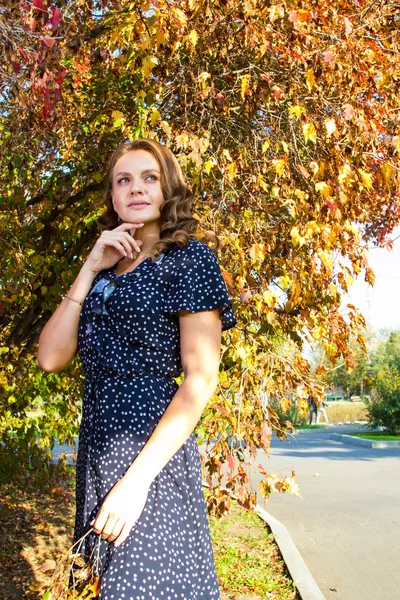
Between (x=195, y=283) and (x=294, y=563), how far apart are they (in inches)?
171

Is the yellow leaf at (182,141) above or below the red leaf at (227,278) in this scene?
above

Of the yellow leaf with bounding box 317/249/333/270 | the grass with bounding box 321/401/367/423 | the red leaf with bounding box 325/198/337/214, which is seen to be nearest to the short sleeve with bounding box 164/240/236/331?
the yellow leaf with bounding box 317/249/333/270

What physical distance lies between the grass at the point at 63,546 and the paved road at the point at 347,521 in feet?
1.22

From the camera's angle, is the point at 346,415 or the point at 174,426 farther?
the point at 346,415

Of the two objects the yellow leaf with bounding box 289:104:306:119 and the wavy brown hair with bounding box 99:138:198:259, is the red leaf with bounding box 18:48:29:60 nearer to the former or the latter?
the wavy brown hair with bounding box 99:138:198:259

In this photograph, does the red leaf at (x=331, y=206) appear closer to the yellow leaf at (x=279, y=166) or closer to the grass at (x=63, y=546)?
the yellow leaf at (x=279, y=166)

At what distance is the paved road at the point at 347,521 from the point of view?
5.10 meters

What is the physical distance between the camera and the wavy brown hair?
1812mm

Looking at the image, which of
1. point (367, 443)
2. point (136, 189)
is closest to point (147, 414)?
point (136, 189)

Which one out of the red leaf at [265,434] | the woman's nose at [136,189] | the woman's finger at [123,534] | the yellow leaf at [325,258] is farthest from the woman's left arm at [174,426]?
the red leaf at [265,434]

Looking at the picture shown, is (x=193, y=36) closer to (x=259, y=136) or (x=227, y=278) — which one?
(x=259, y=136)

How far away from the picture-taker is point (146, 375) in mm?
1702

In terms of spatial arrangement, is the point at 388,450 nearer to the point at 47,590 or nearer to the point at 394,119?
the point at 394,119

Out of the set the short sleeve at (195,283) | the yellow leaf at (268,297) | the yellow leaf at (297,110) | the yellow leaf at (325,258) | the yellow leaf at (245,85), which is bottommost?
the short sleeve at (195,283)
